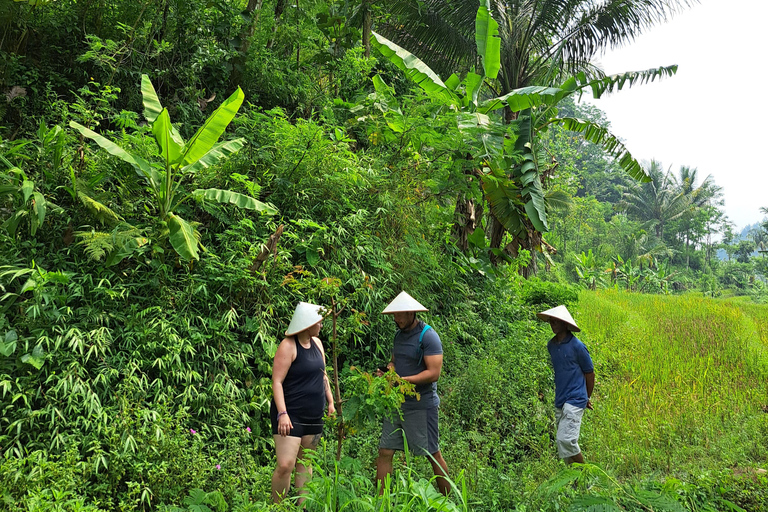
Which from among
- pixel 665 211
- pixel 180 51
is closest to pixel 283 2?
pixel 180 51

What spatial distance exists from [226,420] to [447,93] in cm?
520

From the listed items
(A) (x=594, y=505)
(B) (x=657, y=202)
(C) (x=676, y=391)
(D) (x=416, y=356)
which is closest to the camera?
(A) (x=594, y=505)

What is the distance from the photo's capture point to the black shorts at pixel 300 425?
332 centimetres

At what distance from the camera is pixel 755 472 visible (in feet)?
13.1

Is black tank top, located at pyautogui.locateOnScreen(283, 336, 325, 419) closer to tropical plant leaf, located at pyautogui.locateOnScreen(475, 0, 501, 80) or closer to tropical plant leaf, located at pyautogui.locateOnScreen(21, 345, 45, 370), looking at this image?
tropical plant leaf, located at pyautogui.locateOnScreen(21, 345, 45, 370)

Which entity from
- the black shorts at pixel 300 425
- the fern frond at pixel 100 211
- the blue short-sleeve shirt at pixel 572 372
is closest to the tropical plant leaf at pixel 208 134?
the fern frond at pixel 100 211

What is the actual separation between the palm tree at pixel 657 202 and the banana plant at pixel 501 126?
3418cm

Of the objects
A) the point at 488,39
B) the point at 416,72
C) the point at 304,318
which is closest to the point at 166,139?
the point at 304,318

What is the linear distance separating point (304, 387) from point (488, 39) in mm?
5667

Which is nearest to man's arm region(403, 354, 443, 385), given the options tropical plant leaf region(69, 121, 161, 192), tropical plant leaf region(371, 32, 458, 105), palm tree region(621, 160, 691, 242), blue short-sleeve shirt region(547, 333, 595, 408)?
blue short-sleeve shirt region(547, 333, 595, 408)

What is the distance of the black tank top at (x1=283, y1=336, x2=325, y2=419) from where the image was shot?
3381 millimetres

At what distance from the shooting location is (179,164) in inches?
187

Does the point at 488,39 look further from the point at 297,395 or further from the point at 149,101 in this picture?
the point at 297,395

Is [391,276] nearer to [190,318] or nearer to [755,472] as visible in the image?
[190,318]
